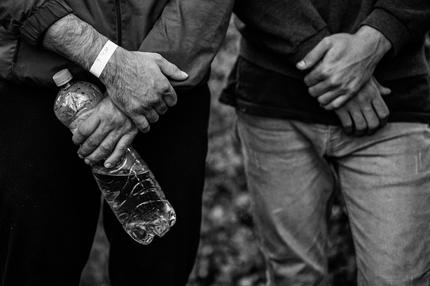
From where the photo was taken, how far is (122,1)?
7.26ft

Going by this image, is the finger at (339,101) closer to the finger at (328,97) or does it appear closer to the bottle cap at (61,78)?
the finger at (328,97)

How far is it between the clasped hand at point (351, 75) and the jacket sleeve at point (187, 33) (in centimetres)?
36

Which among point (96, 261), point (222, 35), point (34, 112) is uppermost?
point (222, 35)

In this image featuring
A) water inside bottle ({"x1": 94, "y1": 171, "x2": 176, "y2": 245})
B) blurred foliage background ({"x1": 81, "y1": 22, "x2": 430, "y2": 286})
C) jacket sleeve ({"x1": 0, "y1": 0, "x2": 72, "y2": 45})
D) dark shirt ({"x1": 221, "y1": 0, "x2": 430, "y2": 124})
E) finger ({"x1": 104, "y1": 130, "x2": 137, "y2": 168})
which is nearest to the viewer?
jacket sleeve ({"x1": 0, "y1": 0, "x2": 72, "y2": 45})

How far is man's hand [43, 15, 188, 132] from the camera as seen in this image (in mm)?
2164

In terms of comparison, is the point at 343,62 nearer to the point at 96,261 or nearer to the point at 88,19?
the point at 88,19

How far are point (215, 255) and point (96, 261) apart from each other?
727 millimetres

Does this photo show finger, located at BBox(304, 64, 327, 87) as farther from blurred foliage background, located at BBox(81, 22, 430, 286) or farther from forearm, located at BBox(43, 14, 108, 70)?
blurred foliage background, located at BBox(81, 22, 430, 286)

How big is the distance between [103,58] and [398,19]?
37.9 inches

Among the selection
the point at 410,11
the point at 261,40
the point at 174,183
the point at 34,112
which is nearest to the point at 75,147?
the point at 34,112

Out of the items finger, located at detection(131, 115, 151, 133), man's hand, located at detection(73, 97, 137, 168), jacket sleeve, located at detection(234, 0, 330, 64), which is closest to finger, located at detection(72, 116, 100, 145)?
man's hand, located at detection(73, 97, 137, 168)

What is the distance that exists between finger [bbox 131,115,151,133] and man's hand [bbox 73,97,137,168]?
3 centimetres

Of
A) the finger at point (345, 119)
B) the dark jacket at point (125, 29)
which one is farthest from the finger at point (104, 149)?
the finger at point (345, 119)

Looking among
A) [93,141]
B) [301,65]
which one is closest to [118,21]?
[93,141]
